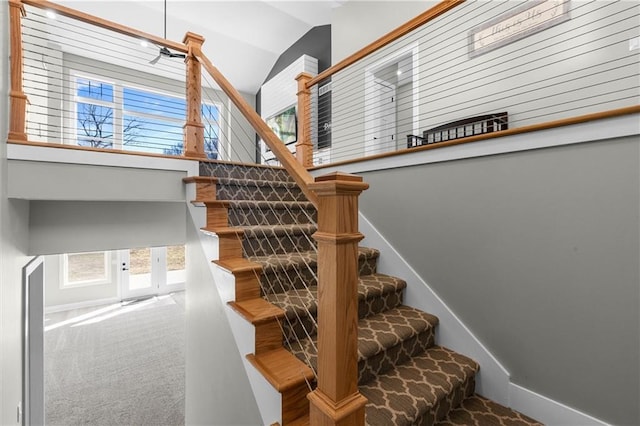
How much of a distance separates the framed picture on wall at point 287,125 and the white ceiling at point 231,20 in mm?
1297

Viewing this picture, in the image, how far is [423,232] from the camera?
2.09 metres

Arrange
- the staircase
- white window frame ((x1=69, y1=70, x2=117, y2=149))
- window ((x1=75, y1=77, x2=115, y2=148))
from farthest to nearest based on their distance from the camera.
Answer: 1. window ((x1=75, y1=77, x2=115, y2=148))
2. white window frame ((x1=69, y1=70, x2=117, y2=149))
3. the staircase

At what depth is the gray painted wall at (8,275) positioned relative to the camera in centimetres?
167

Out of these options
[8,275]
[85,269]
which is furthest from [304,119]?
[85,269]

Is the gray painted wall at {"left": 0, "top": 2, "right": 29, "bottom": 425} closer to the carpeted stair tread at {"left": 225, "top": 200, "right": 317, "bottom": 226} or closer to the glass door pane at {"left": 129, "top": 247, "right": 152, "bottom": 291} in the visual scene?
the carpeted stair tread at {"left": 225, "top": 200, "right": 317, "bottom": 226}

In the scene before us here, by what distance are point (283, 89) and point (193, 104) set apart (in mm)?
3617

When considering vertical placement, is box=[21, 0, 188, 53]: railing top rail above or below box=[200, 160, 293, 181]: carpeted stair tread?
above

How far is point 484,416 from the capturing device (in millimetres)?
1570

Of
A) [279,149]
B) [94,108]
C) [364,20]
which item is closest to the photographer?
[279,149]

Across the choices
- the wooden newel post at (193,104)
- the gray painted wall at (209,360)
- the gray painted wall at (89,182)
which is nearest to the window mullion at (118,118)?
the wooden newel post at (193,104)

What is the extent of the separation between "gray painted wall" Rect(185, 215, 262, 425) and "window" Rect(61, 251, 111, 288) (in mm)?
4911

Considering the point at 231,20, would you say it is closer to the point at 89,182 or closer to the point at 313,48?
the point at 313,48

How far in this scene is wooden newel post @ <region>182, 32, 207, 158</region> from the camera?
8.01 ft

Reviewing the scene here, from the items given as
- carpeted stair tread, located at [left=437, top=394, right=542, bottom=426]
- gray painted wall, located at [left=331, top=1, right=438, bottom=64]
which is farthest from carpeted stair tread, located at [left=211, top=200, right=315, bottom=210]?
gray painted wall, located at [left=331, top=1, right=438, bottom=64]
